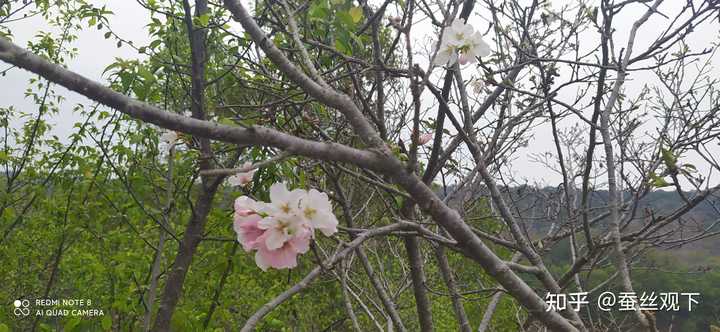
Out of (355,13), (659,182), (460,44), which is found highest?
(355,13)

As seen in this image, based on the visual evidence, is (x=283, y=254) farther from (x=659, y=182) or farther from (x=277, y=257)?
(x=659, y=182)

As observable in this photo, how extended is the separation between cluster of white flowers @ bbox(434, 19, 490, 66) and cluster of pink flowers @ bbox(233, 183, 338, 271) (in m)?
0.60

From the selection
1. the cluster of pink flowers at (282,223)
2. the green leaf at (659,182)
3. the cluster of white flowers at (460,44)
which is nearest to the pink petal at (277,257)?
the cluster of pink flowers at (282,223)

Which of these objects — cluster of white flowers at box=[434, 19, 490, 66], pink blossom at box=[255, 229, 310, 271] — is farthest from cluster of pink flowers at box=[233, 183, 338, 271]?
cluster of white flowers at box=[434, 19, 490, 66]

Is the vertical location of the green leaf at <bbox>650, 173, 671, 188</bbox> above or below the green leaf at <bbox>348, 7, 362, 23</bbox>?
below

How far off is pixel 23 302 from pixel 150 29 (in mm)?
2499

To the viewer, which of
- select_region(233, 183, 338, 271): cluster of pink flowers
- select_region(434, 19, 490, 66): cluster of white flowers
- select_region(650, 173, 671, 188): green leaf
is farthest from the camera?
select_region(650, 173, 671, 188): green leaf

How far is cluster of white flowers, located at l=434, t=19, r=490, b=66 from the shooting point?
137 centimetres

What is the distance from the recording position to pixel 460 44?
140 cm

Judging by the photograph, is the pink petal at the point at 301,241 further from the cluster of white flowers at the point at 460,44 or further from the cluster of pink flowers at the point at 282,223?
the cluster of white flowers at the point at 460,44

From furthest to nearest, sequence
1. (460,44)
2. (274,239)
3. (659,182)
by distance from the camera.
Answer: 1. (659,182)
2. (460,44)
3. (274,239)

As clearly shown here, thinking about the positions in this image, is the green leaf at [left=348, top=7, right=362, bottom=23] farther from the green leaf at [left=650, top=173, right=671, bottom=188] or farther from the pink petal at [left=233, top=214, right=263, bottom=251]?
the green leaf at [left=650, top=173, right=671, bottom=188]

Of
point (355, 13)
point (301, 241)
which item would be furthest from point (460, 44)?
point (301, 241)

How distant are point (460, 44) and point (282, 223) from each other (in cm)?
75
